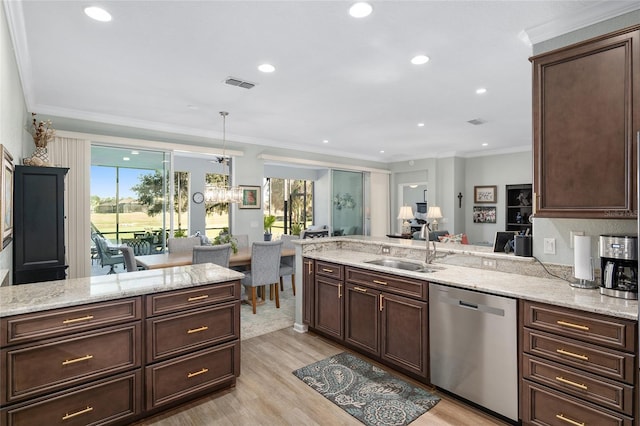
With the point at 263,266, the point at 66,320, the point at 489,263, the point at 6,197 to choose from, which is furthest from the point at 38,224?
the point at 489,263

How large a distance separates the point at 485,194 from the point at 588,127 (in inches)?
260

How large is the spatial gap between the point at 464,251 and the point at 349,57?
2.02 m

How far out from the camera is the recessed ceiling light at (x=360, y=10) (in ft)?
7.27

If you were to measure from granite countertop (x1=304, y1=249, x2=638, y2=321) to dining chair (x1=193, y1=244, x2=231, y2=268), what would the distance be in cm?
162

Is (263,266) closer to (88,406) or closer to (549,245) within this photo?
(88,406)

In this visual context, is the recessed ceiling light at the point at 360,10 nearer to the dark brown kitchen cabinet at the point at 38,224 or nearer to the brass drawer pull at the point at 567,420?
the brass drawer pull at the point at 567,420

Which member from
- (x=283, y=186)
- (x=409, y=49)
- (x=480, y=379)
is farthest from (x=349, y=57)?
(x=283, y=186)

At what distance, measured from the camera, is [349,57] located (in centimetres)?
302

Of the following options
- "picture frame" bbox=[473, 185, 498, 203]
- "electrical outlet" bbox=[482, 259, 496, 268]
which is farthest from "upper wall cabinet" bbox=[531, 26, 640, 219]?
"picture frame" bbox=[473, 185, 498, 203]

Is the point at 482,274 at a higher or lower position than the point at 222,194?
lower

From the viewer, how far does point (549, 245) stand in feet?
8.35

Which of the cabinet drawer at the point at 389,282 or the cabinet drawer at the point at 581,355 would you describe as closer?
the cabinet drawer at the point at 581,355

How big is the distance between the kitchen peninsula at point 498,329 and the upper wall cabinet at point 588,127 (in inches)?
22.1

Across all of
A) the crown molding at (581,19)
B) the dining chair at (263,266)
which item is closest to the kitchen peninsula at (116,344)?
the dining chair at (263,266)
